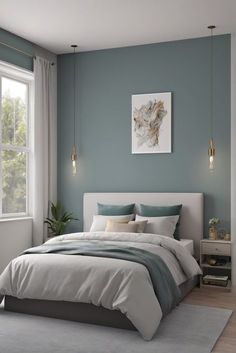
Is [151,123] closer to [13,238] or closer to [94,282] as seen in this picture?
[13,238]

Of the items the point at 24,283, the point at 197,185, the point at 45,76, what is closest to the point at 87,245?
the point at 24,283

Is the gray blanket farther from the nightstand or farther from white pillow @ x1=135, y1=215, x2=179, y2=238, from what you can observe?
the nightstand

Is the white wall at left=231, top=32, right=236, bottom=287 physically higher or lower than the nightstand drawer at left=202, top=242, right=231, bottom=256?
higher

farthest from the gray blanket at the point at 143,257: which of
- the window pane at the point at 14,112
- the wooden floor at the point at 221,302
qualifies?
the window pane at the point at 14,112

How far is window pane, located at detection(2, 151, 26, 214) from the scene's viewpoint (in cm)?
586

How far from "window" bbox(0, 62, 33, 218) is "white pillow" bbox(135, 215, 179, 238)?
1.76 metres

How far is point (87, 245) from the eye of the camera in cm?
464

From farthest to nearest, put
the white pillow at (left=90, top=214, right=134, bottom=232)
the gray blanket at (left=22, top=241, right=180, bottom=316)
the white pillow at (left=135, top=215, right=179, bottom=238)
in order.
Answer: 1. the white pillow at (left=90, top=214, right=134, bottom=232)
2. the white pillow at (left=135, top=215, right=179, bottom=238)
3. the gray blanket at (left=22, top=241, right=180, bottom=316)

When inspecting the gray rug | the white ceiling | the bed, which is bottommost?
the gray rug

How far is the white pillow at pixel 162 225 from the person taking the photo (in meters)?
5.50

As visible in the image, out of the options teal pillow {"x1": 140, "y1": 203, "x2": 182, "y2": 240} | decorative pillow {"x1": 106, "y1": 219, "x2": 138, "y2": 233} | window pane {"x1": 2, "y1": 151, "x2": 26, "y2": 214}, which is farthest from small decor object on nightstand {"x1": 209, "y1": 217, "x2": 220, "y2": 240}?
window pane {"x1": 2, "y1": 151, "x2": 26, "y2": 214}

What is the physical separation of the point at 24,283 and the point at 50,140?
2.75 metres

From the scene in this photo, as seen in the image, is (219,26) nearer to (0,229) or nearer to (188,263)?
(188,263)

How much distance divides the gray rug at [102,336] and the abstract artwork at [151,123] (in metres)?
2.48
